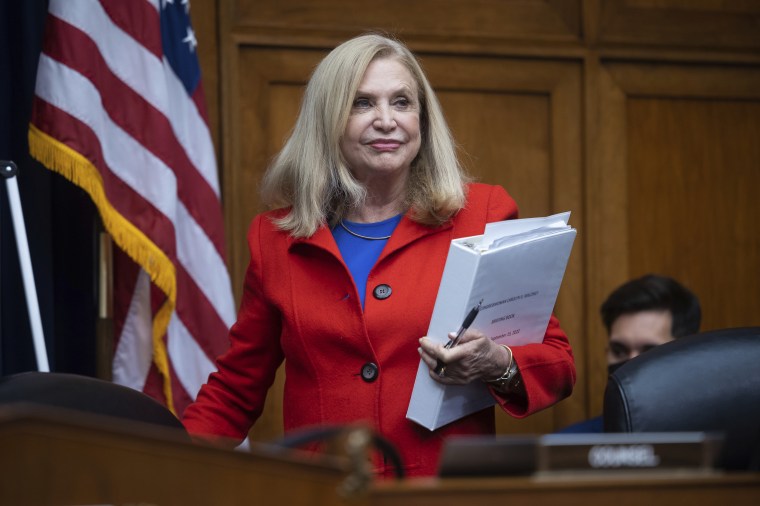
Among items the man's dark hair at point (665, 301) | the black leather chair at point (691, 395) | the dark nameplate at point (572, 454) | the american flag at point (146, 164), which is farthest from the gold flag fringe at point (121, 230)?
the dark nameplate at point (572, 454)

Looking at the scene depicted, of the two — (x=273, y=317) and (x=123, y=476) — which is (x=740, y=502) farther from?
(x=273, y=317)

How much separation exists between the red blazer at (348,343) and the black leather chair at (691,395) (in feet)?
1.09

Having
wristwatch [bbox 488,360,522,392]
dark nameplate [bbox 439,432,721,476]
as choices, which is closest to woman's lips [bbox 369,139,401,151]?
wristwatch [bbox 488,360,522,392]

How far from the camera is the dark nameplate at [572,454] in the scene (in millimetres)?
1103

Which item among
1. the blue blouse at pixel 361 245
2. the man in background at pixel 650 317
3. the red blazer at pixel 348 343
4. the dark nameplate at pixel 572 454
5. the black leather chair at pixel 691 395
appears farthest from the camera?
the man in background at pixel 650 317

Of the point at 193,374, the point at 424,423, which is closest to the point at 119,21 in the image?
the point at 193,374

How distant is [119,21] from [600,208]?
1841 millimetres

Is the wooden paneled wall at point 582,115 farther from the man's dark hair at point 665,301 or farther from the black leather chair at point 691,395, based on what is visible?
the black leather chair at point 691,395

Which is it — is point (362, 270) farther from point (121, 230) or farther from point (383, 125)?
point (121, 230)

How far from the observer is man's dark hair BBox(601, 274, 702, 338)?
11.5ft

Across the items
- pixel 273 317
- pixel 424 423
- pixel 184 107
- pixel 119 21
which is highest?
pixel 119 21

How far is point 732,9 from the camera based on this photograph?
4.23 metres

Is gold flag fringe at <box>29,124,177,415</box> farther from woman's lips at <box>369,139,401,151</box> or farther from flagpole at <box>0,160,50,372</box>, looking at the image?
woman's lips at <box>369,139,401,151</box>

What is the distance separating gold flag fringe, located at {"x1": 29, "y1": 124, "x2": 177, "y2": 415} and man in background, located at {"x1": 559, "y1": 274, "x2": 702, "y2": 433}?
1245mm
